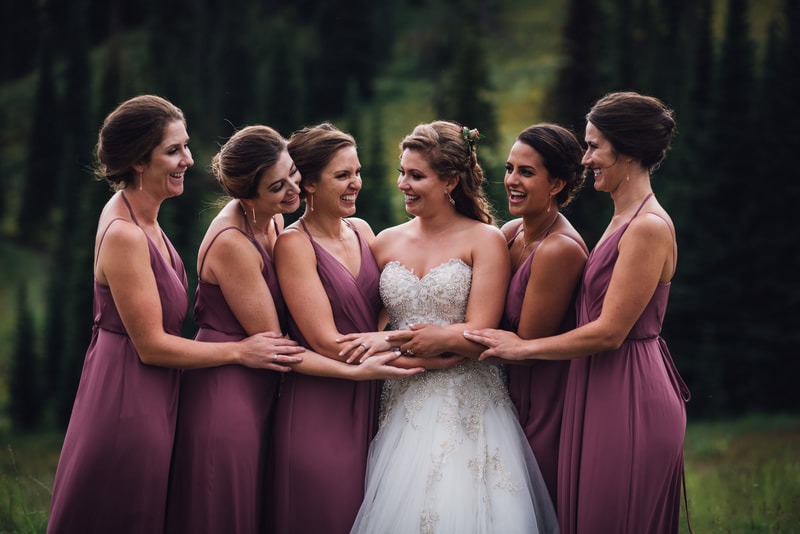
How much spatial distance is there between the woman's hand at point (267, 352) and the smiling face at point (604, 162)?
2.27 m

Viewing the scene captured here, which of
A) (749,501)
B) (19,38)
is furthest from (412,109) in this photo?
(749,501)

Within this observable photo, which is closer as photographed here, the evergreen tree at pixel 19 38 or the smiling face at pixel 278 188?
the smiling face at pixel 278 188

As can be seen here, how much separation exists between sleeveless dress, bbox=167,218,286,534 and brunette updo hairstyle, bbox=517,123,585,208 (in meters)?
2.10

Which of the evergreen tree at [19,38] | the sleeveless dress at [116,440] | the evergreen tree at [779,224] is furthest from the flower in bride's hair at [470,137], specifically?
the evergreen tree at [19,38]

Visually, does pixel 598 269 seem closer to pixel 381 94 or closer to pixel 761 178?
pixel 761 178

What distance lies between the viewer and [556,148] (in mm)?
5391

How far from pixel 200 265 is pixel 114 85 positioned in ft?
151

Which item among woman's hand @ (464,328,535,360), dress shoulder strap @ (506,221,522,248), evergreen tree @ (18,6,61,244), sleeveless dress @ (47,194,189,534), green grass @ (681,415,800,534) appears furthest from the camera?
evergreen tree @ (18,6,61,244)

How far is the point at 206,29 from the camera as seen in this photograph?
62.7 m

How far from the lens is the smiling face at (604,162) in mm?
4973

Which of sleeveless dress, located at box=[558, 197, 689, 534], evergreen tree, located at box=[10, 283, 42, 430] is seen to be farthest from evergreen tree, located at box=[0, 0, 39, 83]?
sleeveless dress, located at box=[558, 197, 689, 534]

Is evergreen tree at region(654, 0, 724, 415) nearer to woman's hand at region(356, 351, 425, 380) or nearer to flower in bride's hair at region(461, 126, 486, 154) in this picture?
flower in bride's hair at region(461, 126, 486, 154)

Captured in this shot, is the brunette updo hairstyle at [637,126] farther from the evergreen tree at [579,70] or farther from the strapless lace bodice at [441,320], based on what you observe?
the evergreen tree at [579,70]

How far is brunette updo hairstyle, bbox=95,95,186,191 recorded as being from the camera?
16.0 feet
